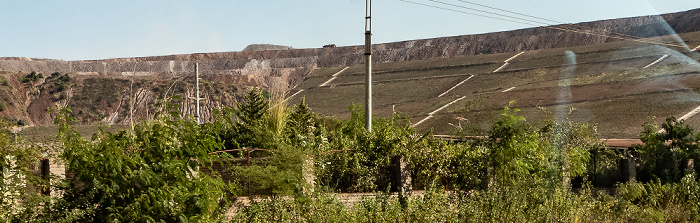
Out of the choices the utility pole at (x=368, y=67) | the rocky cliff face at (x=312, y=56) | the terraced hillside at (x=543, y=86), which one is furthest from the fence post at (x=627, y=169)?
the rocky cliff face at (x=312, y=56)

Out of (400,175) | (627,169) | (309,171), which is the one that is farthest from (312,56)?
(309,171)

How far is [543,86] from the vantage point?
226 feet

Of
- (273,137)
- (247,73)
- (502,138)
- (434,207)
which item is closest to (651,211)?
(502,138)

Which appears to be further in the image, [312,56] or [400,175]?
[312,56]

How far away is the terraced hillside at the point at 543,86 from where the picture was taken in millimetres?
50562

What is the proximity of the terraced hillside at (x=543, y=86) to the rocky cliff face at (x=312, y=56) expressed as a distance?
965cm

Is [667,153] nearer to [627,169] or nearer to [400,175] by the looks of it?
[627,169]

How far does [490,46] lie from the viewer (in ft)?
380

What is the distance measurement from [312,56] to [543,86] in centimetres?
6559

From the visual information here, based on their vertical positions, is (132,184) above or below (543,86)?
above

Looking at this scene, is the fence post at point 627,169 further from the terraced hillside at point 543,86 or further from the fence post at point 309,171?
the terraced hillside at point 543,86

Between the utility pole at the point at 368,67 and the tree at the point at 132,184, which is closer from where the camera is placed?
the tree at the point at 132,184

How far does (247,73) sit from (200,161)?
390ft

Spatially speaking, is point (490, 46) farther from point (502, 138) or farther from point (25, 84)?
point (502, 138)
